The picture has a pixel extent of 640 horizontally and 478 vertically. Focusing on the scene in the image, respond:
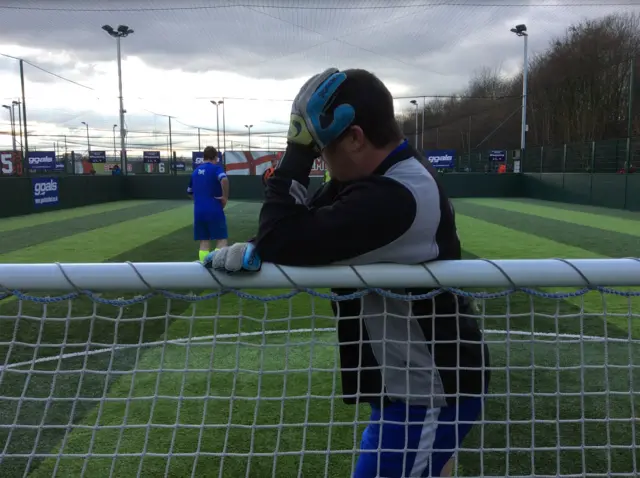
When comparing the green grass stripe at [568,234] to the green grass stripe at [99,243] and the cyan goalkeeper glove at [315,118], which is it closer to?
the green grass stripe at [99,243]

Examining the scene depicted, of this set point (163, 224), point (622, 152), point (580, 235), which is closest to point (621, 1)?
point (622, 152)

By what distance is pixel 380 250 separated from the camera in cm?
141

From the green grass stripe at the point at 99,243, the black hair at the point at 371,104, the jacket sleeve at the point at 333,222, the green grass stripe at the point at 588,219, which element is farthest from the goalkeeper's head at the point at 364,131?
the green grass stripe at the point at 588,219

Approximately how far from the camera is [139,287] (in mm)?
1500

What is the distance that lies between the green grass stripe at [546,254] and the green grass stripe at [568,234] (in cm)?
17

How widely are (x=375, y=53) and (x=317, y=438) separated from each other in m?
23.2

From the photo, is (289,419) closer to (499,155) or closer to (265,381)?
(265,381)

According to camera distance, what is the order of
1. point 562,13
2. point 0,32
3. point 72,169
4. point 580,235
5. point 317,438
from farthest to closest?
point 72,169 → point 562,13 → point 0,32 → point 580,235 → point 317,438

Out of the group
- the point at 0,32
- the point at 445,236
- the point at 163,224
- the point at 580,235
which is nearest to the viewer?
the point at 445,236

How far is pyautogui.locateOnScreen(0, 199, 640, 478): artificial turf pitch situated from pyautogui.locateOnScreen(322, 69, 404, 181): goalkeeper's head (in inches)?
17.6

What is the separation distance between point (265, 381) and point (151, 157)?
43.3m

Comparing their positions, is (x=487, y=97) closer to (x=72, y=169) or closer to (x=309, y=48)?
(x=309, y=48)

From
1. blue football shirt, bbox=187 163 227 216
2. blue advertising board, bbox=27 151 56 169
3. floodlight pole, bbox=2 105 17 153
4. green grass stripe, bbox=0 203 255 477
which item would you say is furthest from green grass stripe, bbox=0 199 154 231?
blue advertising board, bbox=27 151 56 169

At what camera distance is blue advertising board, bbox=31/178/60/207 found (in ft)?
58.6
